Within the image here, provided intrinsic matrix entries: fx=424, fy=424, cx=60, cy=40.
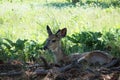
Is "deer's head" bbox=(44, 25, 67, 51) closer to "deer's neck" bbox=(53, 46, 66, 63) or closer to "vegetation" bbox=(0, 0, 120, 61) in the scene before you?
"deer's neck" bbox=(53, 46, 66, 63)

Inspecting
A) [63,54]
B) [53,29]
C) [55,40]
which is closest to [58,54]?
[63,54]

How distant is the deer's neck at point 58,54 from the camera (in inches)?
326

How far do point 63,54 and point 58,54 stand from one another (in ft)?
0.33

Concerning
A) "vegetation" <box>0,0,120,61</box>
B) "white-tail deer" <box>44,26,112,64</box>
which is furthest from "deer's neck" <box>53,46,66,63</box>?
"vegetation" <box>0,0,120,61</box>

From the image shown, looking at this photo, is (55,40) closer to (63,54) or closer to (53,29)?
(63,54)

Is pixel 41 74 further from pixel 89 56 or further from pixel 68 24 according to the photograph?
pixel 68 24

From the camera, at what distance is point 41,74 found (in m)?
6.35

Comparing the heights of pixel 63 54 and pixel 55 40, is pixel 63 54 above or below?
below

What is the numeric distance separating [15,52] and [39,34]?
4.42 metres

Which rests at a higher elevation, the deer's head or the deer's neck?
the deer's head

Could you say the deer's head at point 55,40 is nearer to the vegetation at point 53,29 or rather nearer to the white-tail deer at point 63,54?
the white-tail deer at point 63,54

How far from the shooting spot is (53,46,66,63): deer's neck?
8273 mm

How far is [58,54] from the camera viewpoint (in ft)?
27.5

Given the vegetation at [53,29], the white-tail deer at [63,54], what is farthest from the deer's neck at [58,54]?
the vegetation at [53,29]
